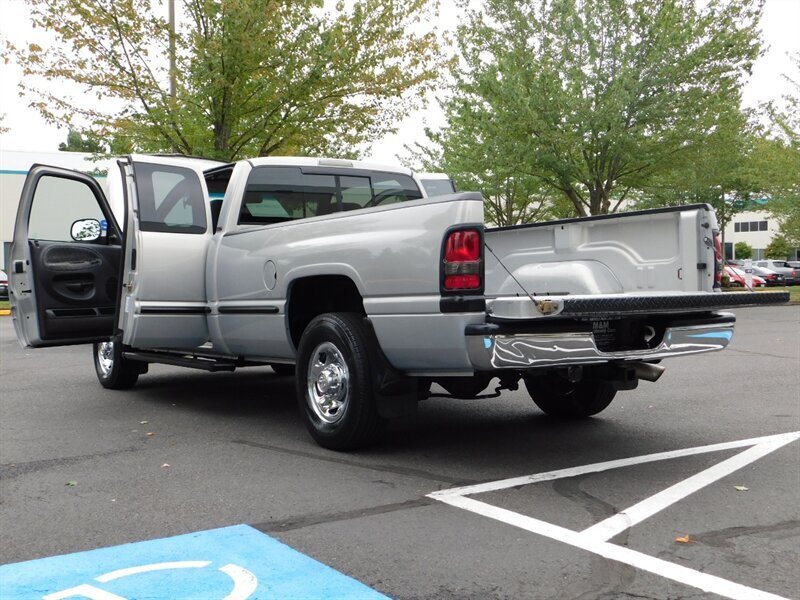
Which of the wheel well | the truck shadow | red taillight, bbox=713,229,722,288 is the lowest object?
the truck shadow

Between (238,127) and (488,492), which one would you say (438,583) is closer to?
(488,492)

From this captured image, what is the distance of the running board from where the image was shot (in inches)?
286

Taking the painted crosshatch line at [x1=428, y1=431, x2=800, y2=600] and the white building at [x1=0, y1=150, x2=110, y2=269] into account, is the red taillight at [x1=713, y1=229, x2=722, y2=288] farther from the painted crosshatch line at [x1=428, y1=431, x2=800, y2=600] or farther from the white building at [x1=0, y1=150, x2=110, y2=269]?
the white building at [x1=0, y1=150, x2=110, y2=269]

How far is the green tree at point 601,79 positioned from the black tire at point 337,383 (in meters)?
17.0

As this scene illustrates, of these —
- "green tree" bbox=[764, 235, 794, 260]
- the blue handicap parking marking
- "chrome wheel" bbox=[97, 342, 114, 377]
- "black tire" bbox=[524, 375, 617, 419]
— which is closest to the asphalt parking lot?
the blue handicap parking marking

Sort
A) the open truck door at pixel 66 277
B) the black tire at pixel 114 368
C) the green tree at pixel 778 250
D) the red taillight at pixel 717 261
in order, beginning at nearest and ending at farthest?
the red taillight at pixel 717 261
the open truck door at pixel 66 277
the black tire at pixel 114 368
the green tree at pixel 778 250

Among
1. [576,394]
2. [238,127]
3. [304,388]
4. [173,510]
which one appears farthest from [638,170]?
[173,510]

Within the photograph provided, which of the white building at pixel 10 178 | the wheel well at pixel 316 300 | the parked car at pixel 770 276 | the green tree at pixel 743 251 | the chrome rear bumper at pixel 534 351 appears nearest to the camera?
the chrome rear bumper at pixel 534 351

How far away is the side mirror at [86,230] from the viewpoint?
7676 mm

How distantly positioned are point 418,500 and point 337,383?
1.40m

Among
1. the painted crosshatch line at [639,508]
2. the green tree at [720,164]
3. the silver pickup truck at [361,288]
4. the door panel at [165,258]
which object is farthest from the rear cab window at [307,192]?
the green tree at [720,164]

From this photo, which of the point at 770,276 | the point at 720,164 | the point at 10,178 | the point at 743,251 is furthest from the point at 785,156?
the point at 743,251

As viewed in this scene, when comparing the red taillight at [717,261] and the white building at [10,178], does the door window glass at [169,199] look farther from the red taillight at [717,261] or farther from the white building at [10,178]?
the white building at [10,178]

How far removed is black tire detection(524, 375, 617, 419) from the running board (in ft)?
8.10
